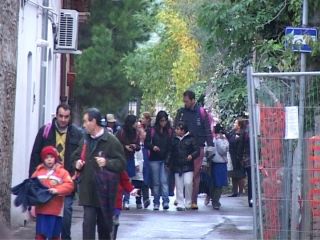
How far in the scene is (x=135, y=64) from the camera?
4597 centimetres

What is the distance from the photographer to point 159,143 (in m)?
20.1

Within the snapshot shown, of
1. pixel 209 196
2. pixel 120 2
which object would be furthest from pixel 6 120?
pixel 120 2

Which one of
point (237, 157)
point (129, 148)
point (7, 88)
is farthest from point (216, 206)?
point (7, 88)

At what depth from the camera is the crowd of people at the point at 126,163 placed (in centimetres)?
1241

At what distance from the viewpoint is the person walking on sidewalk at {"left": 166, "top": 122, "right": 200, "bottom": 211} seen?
65.4 feet

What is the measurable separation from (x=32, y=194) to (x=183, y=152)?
782cm

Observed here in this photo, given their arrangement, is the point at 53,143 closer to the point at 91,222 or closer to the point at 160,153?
the point at 91,222

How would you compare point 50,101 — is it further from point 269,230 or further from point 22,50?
point 269,230

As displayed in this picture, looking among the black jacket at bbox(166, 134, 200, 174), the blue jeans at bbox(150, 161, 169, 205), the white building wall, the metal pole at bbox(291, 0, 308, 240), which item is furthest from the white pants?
the metal pole at bbox(291, 0, 308, 240)

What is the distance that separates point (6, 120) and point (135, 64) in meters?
31.4

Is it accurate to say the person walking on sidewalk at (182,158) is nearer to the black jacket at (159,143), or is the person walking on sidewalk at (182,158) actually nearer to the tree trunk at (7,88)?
the black jacket at (159,143)

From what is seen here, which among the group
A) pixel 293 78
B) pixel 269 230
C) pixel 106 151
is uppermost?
pixel 293 78

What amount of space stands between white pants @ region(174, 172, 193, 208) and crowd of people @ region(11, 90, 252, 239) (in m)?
0.02

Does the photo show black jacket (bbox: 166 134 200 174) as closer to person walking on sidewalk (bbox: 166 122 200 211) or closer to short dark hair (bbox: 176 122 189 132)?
person walking on sidewalk (bbox: 166 122 200 211)
